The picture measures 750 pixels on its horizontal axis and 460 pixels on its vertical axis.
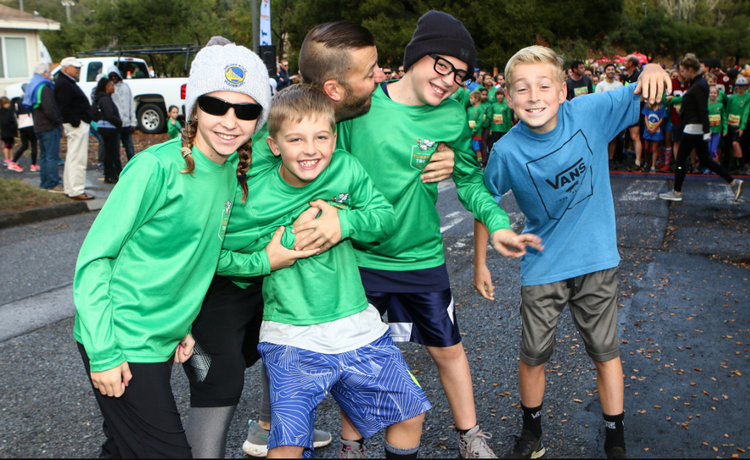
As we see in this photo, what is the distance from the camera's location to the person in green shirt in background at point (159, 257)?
6.22 ft

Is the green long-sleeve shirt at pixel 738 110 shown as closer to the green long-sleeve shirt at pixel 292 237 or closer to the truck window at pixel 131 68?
the green long-sleeve shirt at pixel 292 237

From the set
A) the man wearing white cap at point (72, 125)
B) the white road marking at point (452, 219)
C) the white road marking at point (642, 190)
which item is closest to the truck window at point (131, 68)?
the man wearing white cap at point (72, 125)

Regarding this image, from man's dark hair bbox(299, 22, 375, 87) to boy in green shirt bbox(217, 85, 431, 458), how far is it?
18 cm

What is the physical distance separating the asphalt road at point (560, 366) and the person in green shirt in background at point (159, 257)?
1.18 m

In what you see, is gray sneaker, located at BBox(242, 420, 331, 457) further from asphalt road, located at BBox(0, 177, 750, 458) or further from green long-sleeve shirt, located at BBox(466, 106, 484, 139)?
green long-sleeve shirt, located at BBox(466, 106, 484, 139)

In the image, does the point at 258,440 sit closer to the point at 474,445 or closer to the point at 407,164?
the point at 474,445

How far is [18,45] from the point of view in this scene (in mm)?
28453

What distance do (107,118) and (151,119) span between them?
793 cm

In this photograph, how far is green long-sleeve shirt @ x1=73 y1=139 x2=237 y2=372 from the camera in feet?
6.18

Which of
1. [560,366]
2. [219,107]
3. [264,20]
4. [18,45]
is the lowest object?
[560,366]

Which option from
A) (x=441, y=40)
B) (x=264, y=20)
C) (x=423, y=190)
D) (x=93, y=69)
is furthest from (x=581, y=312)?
(x=93, y=69)

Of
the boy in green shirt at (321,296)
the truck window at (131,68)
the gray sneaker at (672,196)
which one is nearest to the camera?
the boy in green shirt at (321,296)

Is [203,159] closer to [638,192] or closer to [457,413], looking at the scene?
[457,413]

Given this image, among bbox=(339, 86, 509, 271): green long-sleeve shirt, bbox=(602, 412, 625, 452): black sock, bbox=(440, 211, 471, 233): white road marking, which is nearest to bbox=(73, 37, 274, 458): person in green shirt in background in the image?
bbox=(339, 86, 509, 271): green long-sleeve shirt
